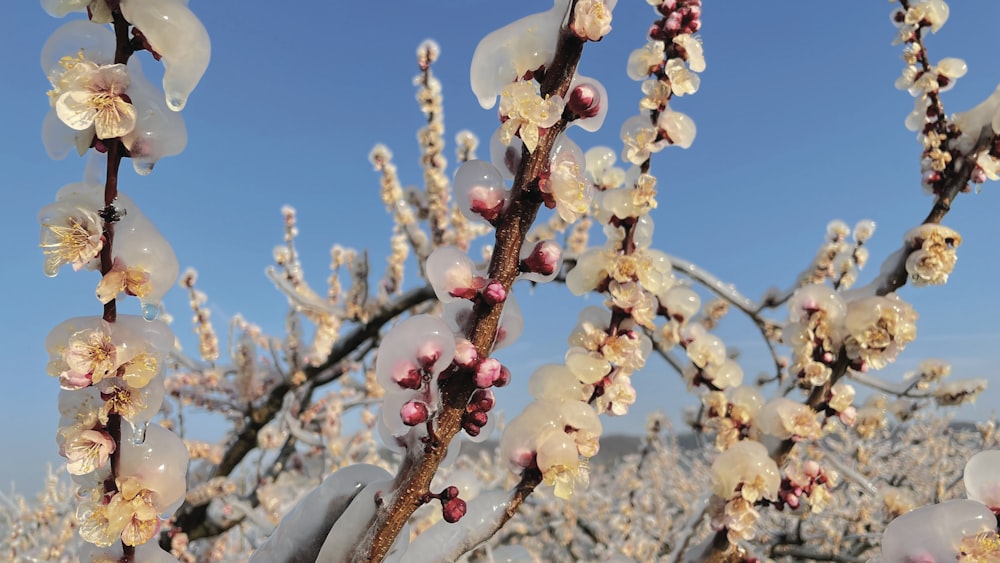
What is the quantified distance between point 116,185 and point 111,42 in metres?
0.17

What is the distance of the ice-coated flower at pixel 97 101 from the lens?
615 millimetres

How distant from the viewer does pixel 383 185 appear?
15.4 feet

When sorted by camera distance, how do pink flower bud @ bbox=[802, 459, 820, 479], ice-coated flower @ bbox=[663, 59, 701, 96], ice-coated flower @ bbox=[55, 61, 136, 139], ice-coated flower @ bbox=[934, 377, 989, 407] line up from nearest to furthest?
ice-coated flower @ bbox=[55, 61, 136, 139]
ice-coated flower @ bbox=[663, 59, 701, 96]
pink flower bud @ bbox=[802, 459, 820, 479]
ice-coated flower @ bbox=[934, 377, 989, 407]

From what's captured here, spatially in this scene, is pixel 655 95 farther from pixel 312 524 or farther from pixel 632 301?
pixel 312 524

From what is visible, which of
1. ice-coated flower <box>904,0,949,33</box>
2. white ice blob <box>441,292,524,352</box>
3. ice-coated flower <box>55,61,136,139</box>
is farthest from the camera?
ice-coated flower <box>904,0,949,33</box>

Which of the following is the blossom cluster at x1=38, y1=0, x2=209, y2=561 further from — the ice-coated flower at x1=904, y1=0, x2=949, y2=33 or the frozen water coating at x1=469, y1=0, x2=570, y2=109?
the ice-coated flower at x1=904, y1=0, x2=949, y2=33

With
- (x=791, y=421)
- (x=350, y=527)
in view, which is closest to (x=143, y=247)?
(x=350, y=527)

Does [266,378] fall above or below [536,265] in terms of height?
above

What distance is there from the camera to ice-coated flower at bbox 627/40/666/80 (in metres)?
1.33

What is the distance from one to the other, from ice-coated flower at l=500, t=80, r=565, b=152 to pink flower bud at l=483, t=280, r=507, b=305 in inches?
7.3

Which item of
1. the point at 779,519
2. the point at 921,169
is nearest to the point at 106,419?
the point at 921,169

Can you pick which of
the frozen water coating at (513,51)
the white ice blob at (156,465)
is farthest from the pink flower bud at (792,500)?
the white ice blob at (156,465)

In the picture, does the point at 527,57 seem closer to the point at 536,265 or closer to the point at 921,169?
the point at 536,265

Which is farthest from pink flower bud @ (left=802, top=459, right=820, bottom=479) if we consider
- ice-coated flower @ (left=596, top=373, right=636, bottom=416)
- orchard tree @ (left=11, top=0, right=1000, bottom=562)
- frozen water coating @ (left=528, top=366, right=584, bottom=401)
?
frozen water coating @ (left=528, top=366, right=584, bottom=401)
